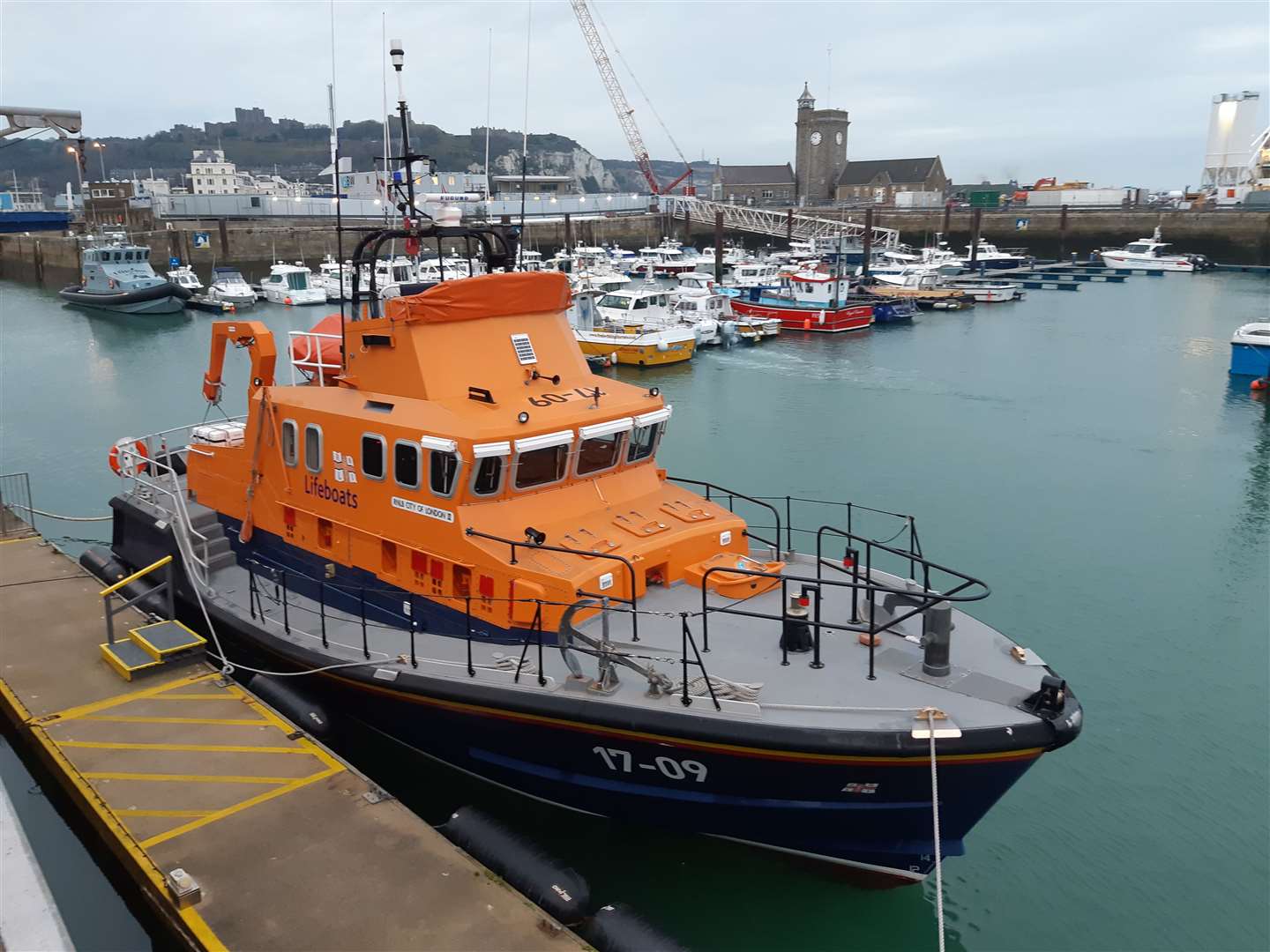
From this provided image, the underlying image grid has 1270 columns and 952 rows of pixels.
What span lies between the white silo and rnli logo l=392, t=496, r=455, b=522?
115559mm

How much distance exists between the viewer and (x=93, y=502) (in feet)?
62.5

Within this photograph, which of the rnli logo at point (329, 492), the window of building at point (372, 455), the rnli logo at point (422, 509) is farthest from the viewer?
the rnli logo at point (329, 492)

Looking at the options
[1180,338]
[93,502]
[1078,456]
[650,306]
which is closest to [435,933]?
[93,502]

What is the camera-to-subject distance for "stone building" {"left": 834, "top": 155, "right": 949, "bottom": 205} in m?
106

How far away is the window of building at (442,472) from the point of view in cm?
806

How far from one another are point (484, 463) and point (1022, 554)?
11.4 m

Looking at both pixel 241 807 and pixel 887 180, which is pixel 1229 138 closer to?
pixel 887 180

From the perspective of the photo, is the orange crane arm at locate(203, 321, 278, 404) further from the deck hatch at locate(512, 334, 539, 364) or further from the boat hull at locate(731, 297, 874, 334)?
the boat hull at locate(731, 297, 874, 334)

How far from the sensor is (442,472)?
8.17 metres

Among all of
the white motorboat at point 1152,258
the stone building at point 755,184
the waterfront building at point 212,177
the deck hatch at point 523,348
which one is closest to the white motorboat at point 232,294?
the deck hatch at point 523,348

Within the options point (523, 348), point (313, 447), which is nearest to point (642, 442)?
point (523, 348)

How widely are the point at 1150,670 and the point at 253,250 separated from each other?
65.6 m

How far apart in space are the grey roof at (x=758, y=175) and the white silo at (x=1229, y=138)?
47209 millimetres

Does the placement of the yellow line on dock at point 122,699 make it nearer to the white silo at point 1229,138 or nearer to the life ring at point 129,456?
the life ring at point 129,456
